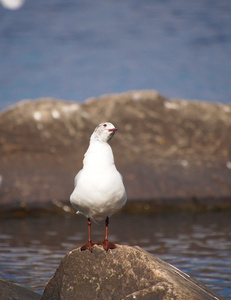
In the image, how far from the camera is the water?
8.98 metres

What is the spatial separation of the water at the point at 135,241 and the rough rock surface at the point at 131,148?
92cm

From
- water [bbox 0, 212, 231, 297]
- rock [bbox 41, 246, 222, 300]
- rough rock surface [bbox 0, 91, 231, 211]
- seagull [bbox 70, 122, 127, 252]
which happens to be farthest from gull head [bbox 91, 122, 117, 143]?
rough rock surface [bbox 0, 91, 231, 211]

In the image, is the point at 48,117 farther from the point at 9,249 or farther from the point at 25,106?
the point at 9,249

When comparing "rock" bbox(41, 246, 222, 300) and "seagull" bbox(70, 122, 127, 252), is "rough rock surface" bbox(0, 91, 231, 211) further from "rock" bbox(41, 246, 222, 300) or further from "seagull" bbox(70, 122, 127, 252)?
"seagull" bbox(70, 122, 127, 252)

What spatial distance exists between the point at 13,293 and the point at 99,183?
2.20 m

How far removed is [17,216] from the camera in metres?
16.2

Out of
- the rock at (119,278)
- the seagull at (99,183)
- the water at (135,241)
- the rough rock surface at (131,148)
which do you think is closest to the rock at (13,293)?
the rock at (119,278)

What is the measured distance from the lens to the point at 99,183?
5.54 metres

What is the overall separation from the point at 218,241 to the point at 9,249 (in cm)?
487

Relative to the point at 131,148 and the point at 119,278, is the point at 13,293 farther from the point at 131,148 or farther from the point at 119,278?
the point at 131,148

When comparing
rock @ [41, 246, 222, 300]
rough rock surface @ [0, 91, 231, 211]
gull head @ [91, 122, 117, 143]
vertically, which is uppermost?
rough rock surface @ [0, 91, 231, 211]

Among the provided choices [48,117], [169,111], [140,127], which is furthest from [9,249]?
[169,111]

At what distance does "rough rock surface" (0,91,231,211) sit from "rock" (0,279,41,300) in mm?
9409

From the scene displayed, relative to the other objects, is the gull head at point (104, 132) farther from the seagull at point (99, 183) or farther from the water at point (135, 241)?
the water at point (135, 241)
